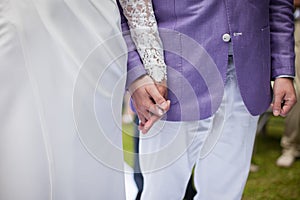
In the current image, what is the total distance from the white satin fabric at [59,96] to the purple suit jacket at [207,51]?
0.07m

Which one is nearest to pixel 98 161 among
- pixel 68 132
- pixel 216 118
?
pixel 68 132

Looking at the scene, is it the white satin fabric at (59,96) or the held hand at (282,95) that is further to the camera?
the held hand at (282,95)

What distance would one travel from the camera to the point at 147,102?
1.17 meters

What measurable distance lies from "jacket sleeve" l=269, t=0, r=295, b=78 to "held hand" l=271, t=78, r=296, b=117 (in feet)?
0.07

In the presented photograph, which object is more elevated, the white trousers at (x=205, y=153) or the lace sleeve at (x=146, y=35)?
the lace sleeve at (x=146, y=35)

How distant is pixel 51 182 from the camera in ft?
3.86

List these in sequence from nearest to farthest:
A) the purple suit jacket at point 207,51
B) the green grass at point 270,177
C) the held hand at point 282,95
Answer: the purple suit jacket at point 207,51 < the held hand at point 282,95 < the green grass at point 270,177

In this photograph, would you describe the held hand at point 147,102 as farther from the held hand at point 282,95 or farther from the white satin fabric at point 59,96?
the held hand at point 282,95

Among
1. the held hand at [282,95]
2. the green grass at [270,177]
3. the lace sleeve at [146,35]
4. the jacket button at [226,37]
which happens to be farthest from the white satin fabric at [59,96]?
the green grass at [270,177]

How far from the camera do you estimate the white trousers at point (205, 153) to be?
4.20ft

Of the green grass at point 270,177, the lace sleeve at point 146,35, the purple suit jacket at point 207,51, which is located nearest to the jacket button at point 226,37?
the purple suit jacket at point 207,51

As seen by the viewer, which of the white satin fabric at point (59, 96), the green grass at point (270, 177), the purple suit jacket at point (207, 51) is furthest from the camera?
the green grass at point (270, 177)

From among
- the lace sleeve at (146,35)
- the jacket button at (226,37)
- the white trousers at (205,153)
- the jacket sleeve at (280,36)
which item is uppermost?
the lace sleeve at (146,35)

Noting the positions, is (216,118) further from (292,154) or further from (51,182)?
(292,154)
